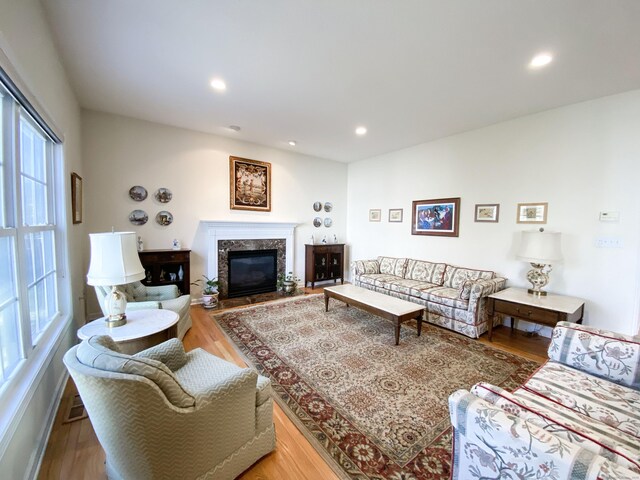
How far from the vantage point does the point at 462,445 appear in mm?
1140

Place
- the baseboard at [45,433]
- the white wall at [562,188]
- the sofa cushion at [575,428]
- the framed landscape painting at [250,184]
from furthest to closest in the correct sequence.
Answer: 1. the framed landscape painting at [250,184]
2. the white wall at [562,188]
3. the baseboard at [45,433]
4. the sofa cushion at [575,428]

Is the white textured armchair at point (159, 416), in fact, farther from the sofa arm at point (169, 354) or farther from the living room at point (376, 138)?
the living room at point (376, 138)

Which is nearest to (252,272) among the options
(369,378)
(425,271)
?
(425,271)

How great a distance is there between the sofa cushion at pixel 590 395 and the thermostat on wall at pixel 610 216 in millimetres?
2278

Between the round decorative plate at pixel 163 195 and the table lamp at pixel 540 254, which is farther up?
the round decorative plate at pixel 163 195

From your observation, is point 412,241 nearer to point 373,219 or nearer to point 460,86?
point 373,219

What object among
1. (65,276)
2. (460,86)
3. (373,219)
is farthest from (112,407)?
(373,219)

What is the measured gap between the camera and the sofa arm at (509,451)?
80 centimetres

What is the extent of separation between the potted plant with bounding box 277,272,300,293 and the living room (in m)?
1.21

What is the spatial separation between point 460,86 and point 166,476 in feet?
12.7

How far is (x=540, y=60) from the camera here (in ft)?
7.81

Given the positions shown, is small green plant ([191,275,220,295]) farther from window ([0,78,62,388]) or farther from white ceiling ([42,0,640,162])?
white ceiling ([42,0,640,162])

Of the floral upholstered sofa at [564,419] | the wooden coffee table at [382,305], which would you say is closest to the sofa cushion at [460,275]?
the wooden coffee table at [382,305]

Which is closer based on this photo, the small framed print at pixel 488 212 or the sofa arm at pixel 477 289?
the sofa arm at pixel 477 289
